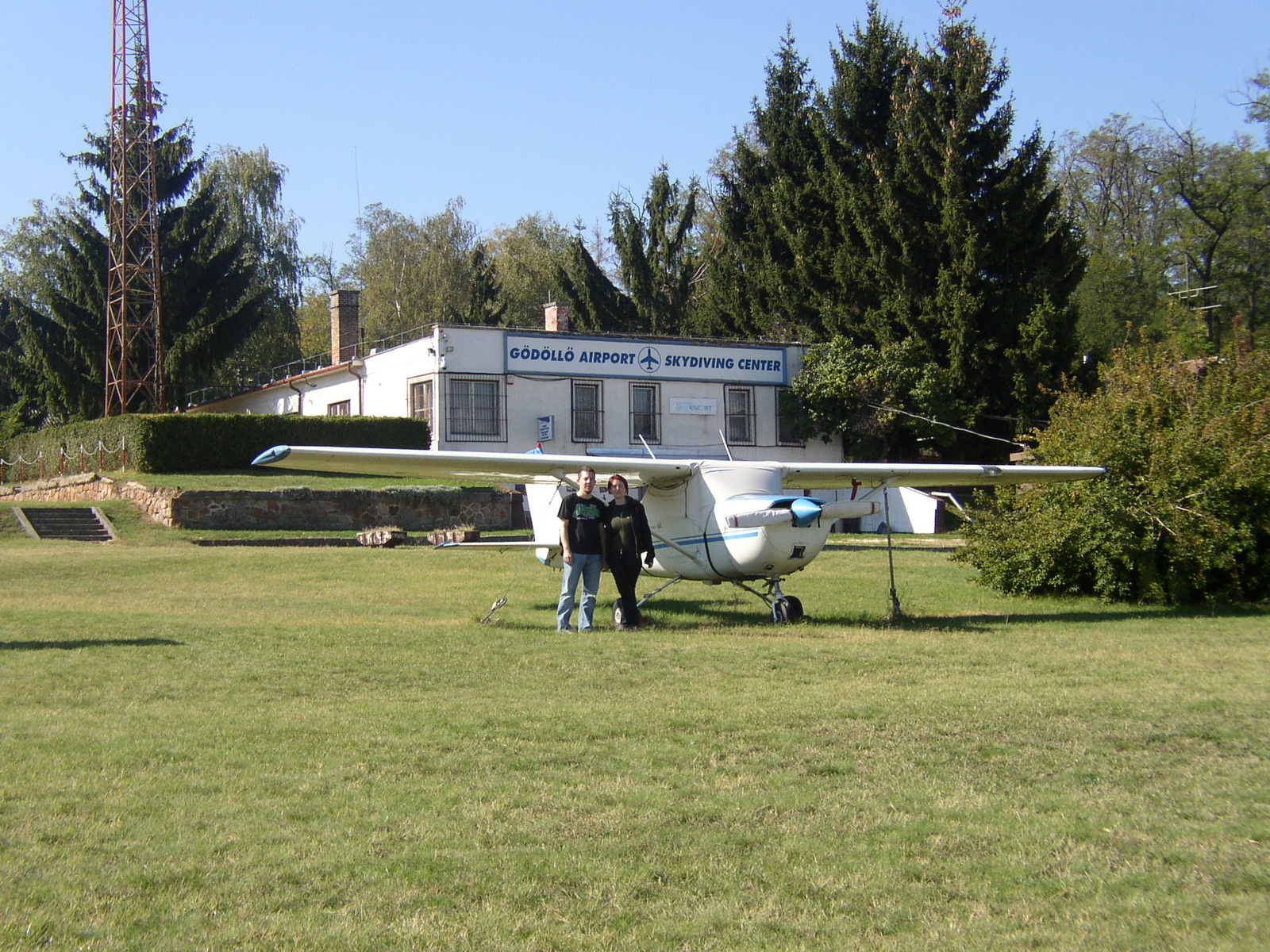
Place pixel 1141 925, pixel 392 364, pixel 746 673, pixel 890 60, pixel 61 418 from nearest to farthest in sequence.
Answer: pixel 1141 925 < pixel 746 673 < pixel 392 364 < pixel 890 60 < pixel 61 418

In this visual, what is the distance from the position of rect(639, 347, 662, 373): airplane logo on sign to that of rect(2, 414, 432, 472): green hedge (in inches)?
295

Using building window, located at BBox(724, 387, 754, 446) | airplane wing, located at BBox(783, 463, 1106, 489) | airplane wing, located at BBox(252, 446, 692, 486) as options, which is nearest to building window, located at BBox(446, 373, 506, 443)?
building window, located at BBox(724, 387, 754, 446)

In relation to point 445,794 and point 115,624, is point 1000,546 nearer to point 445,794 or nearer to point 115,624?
point 115,624

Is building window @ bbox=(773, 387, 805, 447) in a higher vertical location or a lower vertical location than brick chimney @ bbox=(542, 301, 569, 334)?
lower

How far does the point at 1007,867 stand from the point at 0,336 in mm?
65307

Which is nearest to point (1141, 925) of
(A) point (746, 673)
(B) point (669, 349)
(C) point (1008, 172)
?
(A) point (746, 673)

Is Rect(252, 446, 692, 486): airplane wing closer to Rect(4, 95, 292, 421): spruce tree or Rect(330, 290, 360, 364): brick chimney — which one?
Rect(330, 290, 360, 364): brick chimney

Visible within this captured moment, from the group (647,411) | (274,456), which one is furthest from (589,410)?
(274,456)

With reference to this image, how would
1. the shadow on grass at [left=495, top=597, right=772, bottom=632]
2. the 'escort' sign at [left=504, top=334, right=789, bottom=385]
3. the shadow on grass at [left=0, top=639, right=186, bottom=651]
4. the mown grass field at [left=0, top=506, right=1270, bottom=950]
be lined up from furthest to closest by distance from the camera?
1. the 'escort' sign at [left=504, top=334, right=789, bottom=385]
2. the shadow on grass at [left=495, top=597, right=772, bottom=632]
3. the shadow on grass at [left=0, top=639, right=186, bottom=651]
4. the mown grass field at [left=0, top=506, right=1270, bottom=950]

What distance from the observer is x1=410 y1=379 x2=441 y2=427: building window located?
36.1 m

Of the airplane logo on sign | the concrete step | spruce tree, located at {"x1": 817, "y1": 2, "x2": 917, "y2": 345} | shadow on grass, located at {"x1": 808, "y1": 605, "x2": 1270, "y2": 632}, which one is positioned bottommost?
shadow on grass, located at {"x1": 808, "y1": 605, "x2": 1270, "y2": 632}

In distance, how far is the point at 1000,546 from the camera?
16953 millimetres

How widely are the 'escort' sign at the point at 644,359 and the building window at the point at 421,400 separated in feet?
8.74

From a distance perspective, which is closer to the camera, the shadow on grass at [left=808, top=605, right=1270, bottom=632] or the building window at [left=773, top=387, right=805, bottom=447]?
the shadow on grass at [left=808, top=605, right=1270, bottom=632]
